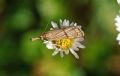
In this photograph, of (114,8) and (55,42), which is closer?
(55,42)

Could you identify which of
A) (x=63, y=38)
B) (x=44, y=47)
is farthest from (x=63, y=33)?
(x=44, y=47)

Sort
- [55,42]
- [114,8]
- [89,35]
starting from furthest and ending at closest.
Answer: [89,35] → [114,8] → [55,42]

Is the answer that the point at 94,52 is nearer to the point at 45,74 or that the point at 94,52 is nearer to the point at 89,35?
the point at 89,35

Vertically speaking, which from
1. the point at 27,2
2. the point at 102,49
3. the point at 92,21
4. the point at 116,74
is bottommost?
the point at 116,74

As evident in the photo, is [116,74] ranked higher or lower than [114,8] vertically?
lower

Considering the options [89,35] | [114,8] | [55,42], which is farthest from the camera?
[89,35]

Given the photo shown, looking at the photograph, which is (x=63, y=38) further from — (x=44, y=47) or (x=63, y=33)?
(x=44, y=47)

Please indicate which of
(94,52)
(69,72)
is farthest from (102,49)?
(69,72)
